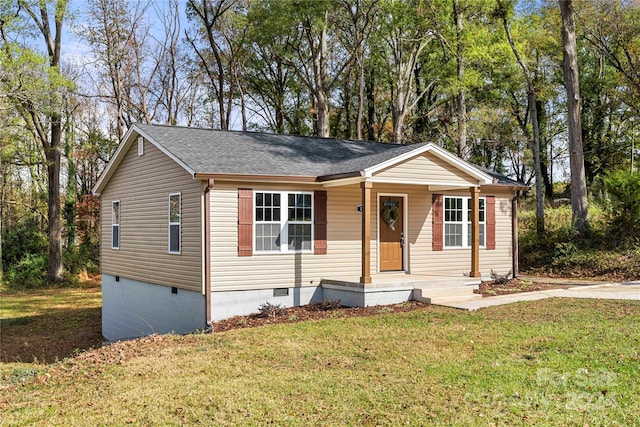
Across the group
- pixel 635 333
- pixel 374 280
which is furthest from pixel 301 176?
pixel 635 333

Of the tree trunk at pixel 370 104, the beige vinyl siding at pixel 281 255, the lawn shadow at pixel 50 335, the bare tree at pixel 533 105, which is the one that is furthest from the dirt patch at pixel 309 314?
the tree trunk at pixel 370 104

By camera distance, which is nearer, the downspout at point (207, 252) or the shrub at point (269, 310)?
the downspout at point (207, 252)

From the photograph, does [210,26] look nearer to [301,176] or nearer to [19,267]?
[19,267]

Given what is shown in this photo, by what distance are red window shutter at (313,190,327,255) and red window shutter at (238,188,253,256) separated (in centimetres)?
159

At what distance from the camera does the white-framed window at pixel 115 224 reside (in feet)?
51.2

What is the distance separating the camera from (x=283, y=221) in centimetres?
1216

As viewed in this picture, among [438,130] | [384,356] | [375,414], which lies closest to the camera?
[375,414]

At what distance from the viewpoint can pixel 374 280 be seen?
12375 mm

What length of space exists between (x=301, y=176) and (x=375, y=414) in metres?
7.23

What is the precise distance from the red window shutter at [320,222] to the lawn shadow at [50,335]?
5.70m

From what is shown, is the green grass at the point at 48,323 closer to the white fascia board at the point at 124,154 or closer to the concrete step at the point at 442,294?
the white fascia board at the point at 124,154

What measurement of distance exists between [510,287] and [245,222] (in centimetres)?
717

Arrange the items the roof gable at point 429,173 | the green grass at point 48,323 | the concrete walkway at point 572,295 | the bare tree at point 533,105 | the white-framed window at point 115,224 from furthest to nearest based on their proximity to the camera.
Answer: the bare tree at point 533,105
the white-framed window at point 115,224
the green grass at point 48,323
the roof gable at point 429,173
the concrete walkway at point 572,295

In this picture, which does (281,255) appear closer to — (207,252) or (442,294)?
(207,252)
